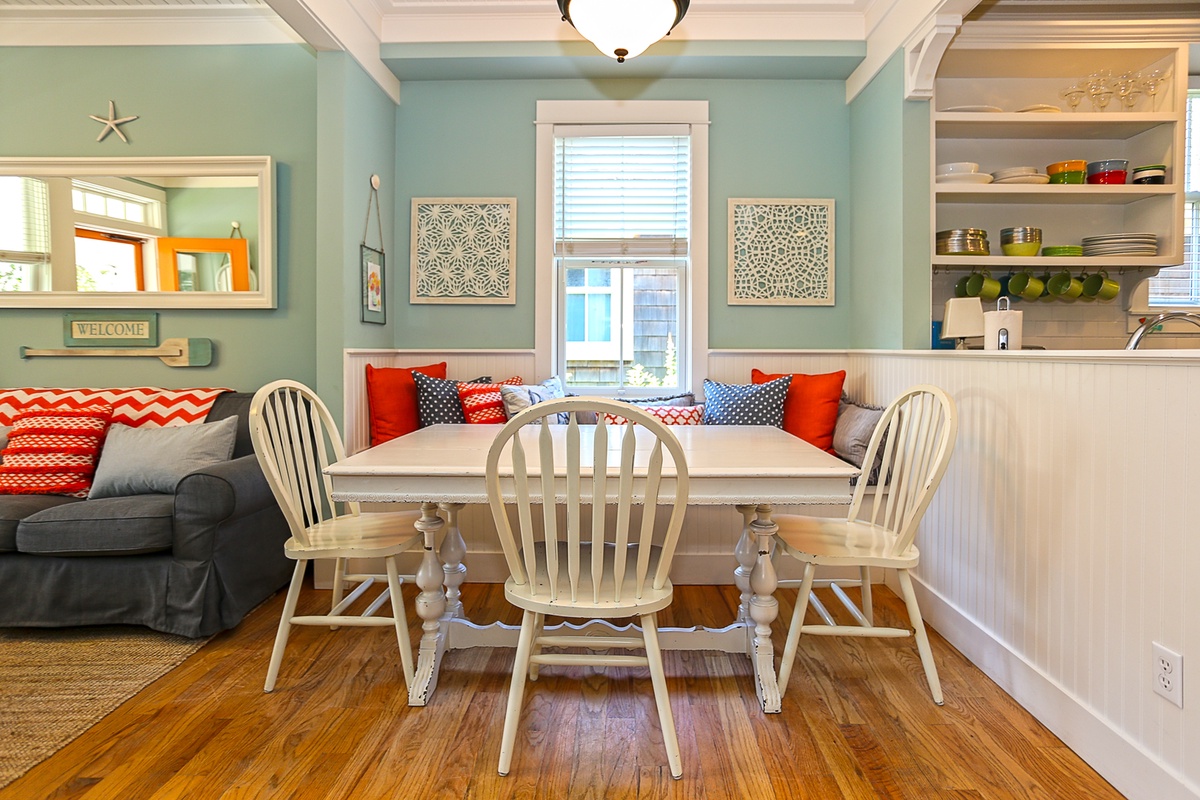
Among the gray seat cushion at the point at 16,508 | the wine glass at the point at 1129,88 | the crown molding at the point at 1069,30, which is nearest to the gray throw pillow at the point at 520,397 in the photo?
the gray seat cushion at the point at 16,508

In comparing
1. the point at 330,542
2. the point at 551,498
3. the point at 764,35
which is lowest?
the point at 330,542

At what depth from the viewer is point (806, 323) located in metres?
3.83

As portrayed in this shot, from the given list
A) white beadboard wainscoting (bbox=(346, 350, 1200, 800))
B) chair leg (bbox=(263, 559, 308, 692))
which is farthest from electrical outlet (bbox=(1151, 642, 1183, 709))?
chair leg (bbox=(263, 559, 308, 692))

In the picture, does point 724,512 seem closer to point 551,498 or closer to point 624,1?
point 551,498

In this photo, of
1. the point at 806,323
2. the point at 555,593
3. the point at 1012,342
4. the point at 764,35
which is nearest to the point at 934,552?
the point at 1012,342

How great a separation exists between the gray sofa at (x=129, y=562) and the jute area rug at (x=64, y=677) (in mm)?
62

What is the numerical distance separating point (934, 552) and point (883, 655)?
1.76ft

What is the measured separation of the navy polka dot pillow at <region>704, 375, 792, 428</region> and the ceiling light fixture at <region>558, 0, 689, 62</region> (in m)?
1.64

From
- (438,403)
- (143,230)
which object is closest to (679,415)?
(438,403)

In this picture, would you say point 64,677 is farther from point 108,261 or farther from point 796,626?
point 796,626

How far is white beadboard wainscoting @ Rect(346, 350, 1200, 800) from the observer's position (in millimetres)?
1518

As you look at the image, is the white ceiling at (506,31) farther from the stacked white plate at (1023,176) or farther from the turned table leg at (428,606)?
the turned table leg at (428,606)

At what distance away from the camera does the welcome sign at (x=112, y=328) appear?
3541 mm

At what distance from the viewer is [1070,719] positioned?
1850 millimetres
